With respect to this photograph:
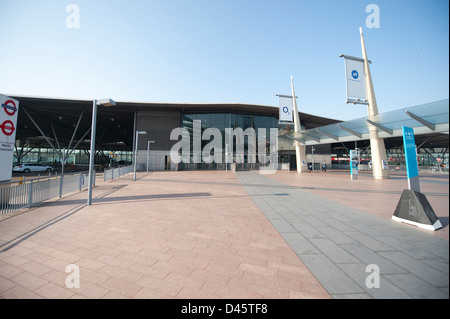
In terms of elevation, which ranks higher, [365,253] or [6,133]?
[6,133]

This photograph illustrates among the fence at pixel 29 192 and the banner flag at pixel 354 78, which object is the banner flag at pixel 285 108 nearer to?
the banner flag at pixel 354 78

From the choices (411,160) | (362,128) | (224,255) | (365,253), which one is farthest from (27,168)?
(362,128)

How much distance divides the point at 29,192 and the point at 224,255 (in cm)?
793

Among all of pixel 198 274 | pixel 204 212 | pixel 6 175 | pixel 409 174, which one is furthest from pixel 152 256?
pixel 6 175

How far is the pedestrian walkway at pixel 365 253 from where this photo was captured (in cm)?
221

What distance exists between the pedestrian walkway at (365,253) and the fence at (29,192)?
28.2ft

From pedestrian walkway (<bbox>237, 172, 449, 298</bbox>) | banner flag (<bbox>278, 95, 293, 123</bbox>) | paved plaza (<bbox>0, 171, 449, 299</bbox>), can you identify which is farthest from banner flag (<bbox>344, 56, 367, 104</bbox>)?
pedestrian walkway (<bbox>237, 172, 449, 298</bbox>)

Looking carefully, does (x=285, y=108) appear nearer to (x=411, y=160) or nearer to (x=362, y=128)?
(x=362, y=128)

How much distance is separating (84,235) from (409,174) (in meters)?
8.19

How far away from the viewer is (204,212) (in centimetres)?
598

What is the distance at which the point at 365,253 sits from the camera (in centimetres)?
322

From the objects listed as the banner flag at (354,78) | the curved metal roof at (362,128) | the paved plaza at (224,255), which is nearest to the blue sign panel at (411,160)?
the paved plaza at (224,255)

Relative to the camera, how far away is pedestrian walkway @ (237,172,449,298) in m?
2.21
